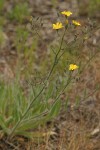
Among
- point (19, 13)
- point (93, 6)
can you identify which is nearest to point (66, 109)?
point (19, 13)

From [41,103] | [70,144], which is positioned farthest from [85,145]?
[41,103]

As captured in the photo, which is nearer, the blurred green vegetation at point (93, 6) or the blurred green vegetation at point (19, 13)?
the blurred green vegetation at point (19, 13)

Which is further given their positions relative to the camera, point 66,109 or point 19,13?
point 19,13

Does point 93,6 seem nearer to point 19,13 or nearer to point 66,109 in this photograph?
point 19,13

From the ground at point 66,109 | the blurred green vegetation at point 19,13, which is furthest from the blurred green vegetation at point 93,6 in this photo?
the blurred green vegetation at point 19,13

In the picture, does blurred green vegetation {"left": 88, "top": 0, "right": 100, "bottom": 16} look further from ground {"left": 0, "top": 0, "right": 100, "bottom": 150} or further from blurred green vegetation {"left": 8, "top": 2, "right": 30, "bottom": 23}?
blurred green vegetation {"left": 8, "top": 2, "right": 30, "bottom": 23}

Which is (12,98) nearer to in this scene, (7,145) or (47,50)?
(7,145)

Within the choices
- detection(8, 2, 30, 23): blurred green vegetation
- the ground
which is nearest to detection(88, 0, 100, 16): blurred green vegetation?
the ground

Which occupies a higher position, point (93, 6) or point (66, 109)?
point (93, 6)

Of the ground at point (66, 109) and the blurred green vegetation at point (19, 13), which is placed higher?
the blurred green vegetation at point (19, 13)

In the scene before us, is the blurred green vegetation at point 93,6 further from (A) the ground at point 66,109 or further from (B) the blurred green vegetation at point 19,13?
(B) the blurred green vegetation at point 19,13

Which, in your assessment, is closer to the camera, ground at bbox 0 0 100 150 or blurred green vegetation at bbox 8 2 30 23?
ground at bbox 0 0 100 150
